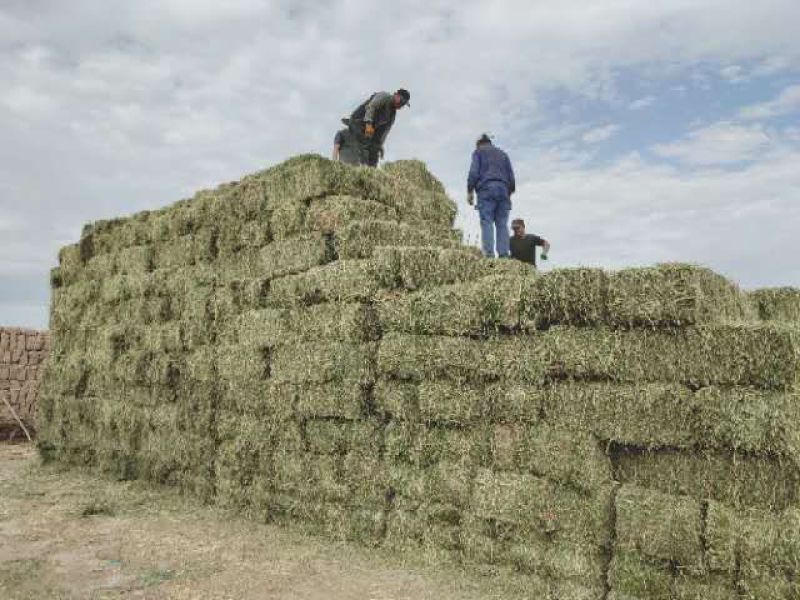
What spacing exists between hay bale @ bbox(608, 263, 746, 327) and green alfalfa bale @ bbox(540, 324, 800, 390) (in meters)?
0.10

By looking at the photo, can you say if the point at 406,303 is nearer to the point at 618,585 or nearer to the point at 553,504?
the point at 553,504

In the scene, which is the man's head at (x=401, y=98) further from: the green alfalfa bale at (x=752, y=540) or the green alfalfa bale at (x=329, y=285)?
the green alfalfa bale at (x=752, y=540)

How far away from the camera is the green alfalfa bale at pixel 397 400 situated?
6.55 meters

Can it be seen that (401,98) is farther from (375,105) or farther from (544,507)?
(544,507)

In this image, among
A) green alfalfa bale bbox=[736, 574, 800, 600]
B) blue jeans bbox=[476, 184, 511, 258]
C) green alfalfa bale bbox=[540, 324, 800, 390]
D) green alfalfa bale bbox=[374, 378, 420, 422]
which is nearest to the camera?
green alfalfa bale bbox=[736, 574, 800, 600]

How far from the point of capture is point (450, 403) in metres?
6.25

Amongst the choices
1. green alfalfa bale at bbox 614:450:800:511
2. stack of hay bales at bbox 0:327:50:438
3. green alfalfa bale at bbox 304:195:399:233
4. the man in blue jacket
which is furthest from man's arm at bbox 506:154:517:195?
stack of hay bales at bbox 0:327:50:438

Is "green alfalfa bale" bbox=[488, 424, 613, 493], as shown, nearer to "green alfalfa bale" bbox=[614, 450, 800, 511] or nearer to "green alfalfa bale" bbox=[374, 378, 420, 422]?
"green alfalfa bale" bbox=[614, 450, 800, 511]

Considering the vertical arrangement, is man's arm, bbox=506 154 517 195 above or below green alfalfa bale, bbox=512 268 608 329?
above

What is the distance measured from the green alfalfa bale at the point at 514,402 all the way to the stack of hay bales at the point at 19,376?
15353 mm

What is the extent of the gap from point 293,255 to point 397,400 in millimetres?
2320

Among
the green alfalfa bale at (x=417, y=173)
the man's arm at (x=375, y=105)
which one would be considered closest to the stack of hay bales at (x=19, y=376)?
the man's arm at (x=375, y=105)

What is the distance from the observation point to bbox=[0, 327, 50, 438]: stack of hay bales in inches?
713

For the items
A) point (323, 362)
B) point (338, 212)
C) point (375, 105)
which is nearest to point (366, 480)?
point (323, 362)
